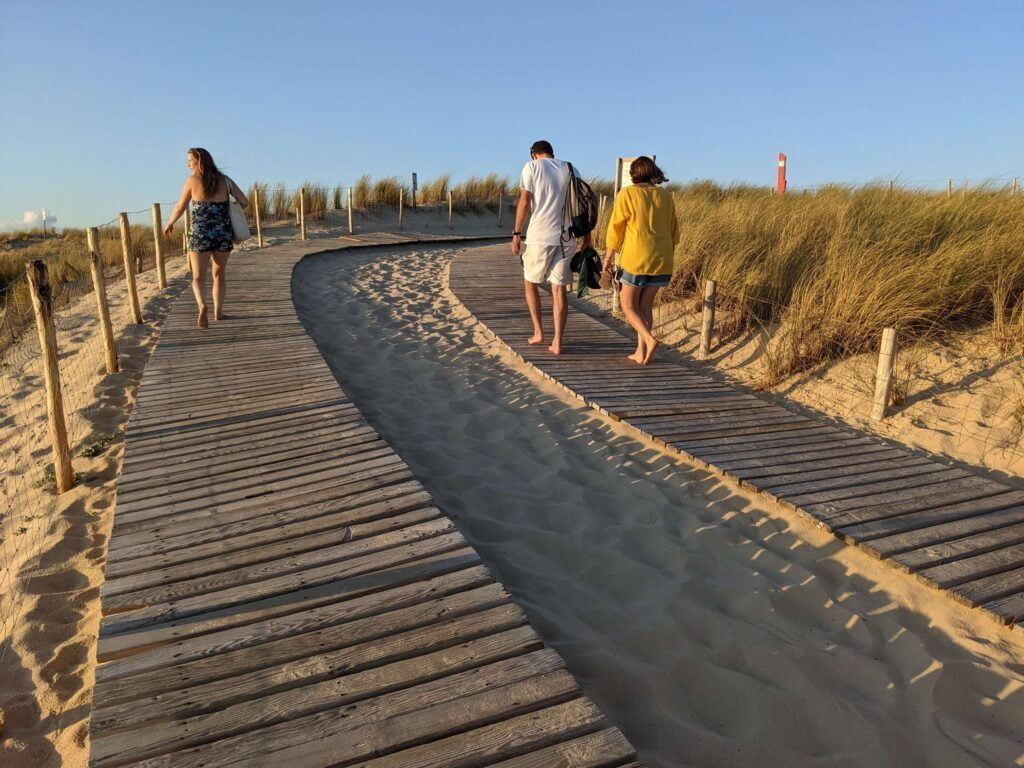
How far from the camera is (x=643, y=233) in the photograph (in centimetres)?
496

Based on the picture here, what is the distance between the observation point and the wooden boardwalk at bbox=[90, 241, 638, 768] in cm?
168

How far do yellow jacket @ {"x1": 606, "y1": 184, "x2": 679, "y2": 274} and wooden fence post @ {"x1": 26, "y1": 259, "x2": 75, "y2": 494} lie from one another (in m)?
3.69

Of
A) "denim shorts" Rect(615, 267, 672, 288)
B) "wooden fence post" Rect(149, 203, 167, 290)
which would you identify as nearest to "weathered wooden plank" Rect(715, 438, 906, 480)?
"denim shorts" Rect(615, 267, 672, 288)

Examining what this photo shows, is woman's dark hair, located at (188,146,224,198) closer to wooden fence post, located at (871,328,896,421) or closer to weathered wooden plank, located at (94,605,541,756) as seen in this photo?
weathered wooden plank, located at (94,605,541,756)

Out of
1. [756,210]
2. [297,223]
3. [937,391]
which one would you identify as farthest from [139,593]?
[297,223]

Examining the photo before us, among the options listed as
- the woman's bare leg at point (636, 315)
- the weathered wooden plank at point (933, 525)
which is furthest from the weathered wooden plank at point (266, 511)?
the woman's bare leg at point (636, 315)

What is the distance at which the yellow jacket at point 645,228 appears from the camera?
16.1 ft

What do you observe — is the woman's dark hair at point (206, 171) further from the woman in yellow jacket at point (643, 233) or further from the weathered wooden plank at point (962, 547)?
the weathered wooden plank at point (962, 547)

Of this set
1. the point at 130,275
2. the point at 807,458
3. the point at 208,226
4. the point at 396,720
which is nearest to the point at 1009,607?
the point at 807,458

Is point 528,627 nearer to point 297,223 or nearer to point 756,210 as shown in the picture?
point 756,210

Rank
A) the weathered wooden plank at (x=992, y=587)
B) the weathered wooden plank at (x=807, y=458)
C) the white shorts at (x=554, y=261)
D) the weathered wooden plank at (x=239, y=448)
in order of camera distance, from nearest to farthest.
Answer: the weathered wooden plank at (x=992, y=587) → the weathered wooden plank at (x=239, y=448) → the weathered wooden plank at (x=807, y=458) → the white shorts at (x=554, y=261)

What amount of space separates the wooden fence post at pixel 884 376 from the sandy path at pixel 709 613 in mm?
1639

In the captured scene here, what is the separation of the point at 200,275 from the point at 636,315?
3923 mm

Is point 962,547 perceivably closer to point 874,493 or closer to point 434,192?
point 874,493
